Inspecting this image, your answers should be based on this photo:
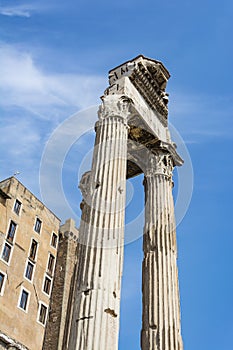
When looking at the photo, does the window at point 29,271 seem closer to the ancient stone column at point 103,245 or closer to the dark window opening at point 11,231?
the dark window opening at point 11,231

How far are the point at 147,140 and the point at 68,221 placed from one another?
24137 millimetres

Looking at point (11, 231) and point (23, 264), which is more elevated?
point (11, 231)

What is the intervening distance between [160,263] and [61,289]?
22.4 m

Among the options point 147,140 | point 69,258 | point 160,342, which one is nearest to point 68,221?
point 69,258

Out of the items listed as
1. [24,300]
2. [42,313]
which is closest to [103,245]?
[24,300]

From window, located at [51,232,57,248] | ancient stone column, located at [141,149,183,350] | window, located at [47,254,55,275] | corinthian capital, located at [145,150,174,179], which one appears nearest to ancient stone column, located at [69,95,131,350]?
ancient stone column, located at [141,149,183,350]

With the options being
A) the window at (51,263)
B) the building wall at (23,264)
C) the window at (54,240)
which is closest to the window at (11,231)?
the building wall at (23,264)

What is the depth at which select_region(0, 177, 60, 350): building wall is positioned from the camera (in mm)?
26375

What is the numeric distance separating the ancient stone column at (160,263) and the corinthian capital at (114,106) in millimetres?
2294

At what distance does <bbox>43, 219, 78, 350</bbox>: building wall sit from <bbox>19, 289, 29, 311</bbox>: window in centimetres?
270

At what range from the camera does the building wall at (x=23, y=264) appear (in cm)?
2638

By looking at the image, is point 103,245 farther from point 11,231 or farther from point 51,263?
point 51,263

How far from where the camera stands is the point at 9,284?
2702cm

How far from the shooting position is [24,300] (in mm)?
28125
